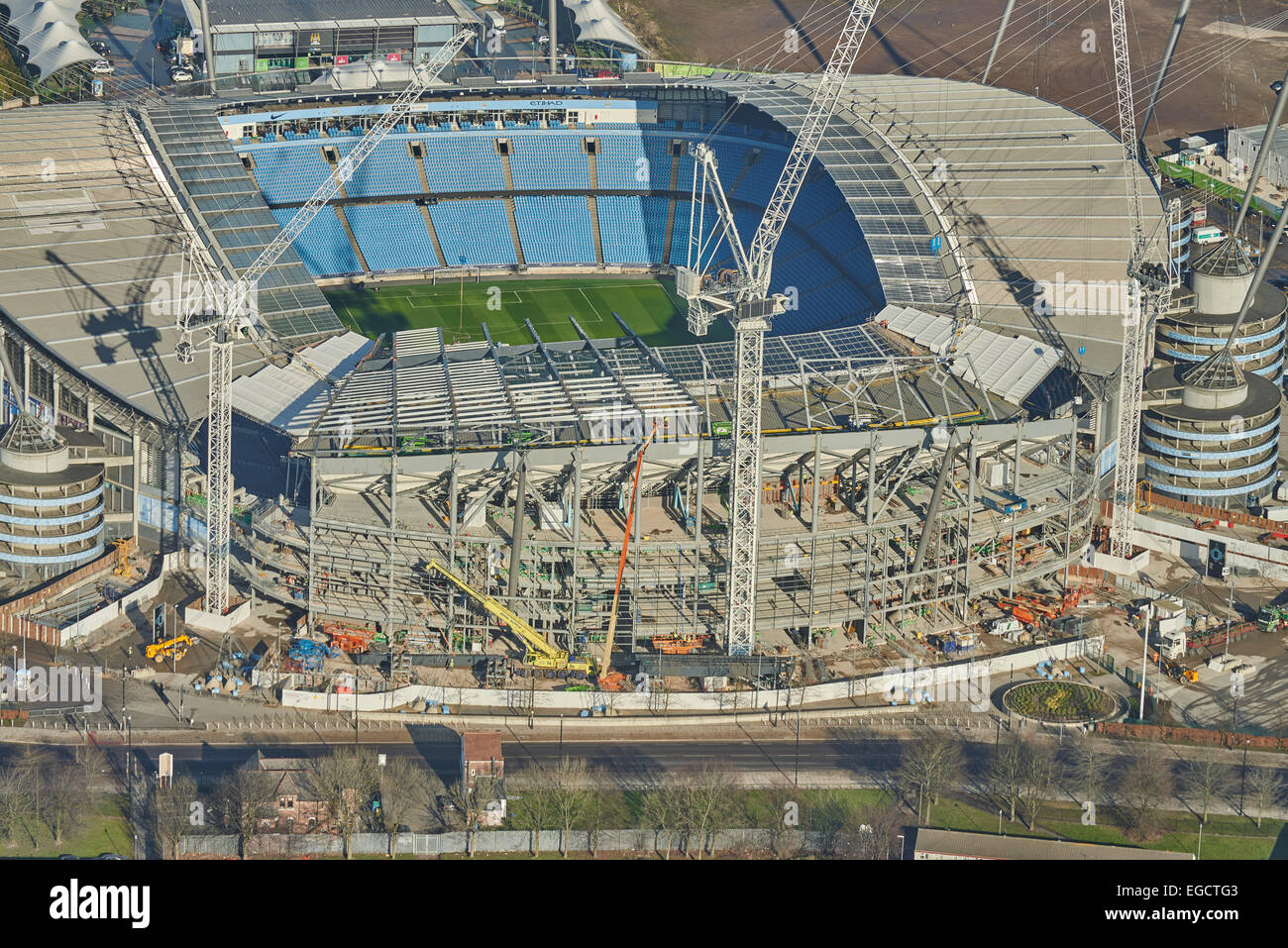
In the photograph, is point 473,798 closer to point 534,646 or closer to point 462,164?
point 534,646

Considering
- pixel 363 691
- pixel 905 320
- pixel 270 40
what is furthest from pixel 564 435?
pixel 270 40

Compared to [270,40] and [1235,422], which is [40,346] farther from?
[1235,422]

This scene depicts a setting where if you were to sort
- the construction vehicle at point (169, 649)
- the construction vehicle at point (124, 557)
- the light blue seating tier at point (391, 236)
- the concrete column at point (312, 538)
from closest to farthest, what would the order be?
the concrete column at point (312, 538), the construction vehicle at point (169, 649), the construction vehicle at point (124, 557), the light blue seating tier at point (391, 236)

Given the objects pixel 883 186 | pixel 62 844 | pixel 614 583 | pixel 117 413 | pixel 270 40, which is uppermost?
pixel 270 40

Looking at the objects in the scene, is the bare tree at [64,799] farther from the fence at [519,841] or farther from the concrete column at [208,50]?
the concrete column at [208,50]

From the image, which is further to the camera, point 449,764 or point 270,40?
point 270,40

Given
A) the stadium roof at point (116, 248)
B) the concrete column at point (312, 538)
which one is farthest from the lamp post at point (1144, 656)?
the stadium roof at point (116, 248)

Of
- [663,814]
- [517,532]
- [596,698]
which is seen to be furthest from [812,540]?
[663,814]

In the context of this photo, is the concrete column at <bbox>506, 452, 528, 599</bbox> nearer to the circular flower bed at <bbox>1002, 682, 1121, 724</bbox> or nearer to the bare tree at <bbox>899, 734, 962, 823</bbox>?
the bare tree at <bbox>899, 734, 962, 823</bbox>
